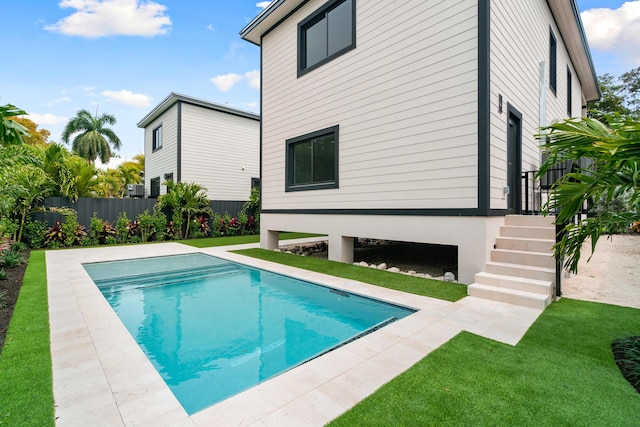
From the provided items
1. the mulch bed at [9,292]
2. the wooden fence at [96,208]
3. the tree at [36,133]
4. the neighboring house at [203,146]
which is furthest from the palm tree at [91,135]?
the mulch bed at [9,292]

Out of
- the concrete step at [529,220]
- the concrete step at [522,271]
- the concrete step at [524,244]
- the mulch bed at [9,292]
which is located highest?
the concrete step at [529,220]

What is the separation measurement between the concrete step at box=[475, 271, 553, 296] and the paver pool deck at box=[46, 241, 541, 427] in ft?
1.38

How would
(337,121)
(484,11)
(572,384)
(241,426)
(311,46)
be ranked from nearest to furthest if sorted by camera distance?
1. (241,426)
2. (572,384)
3. (484,11)
4. (337,121)
5. (311,46)

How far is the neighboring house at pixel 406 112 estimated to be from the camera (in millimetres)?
5168

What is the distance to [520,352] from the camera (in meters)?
2.80

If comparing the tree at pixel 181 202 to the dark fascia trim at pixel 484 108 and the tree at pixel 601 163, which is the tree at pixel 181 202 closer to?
the dark fascia trim at pixel 484 108

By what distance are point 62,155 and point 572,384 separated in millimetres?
13646

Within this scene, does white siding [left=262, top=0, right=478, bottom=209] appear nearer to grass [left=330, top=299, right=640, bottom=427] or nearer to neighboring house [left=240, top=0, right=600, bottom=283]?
neighboring house [left=240, top=0, right=600, bottom=283]

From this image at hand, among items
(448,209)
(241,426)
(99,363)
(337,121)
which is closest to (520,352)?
(241,426)

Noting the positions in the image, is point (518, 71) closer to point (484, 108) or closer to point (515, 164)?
point (515, 164)

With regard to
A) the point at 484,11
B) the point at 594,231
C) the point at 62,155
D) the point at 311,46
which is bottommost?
the point at 594,231

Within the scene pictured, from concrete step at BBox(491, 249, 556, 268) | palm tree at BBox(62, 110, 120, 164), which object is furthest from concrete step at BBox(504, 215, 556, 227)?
palm tree at BBox(62, 110, 120, 164)

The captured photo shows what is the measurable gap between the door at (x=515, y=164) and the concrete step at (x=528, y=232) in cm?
85

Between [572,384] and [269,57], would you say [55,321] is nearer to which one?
[572,384]
